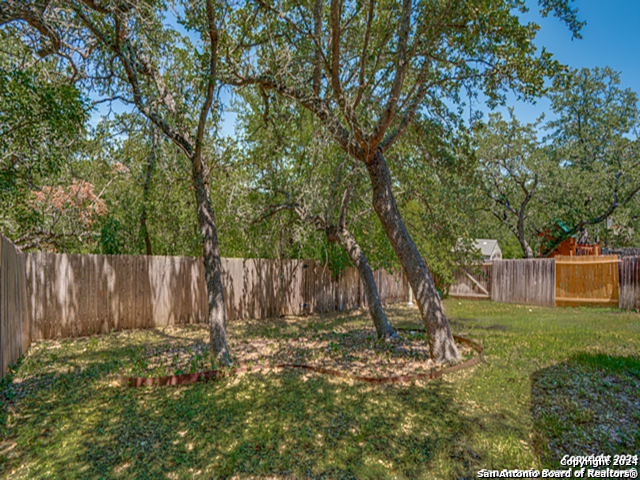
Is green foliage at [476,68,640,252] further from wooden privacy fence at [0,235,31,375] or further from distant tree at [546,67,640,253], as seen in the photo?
wooden privacy fence at [0,235,31,375]

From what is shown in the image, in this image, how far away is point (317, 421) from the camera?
3.53 metres

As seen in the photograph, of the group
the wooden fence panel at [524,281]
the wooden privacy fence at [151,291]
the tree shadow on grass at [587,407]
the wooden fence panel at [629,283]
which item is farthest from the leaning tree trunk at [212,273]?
the wooden fence panel at [524,281]

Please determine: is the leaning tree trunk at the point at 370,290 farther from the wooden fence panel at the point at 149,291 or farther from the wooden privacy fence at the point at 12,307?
the wooden privacy fence at the point at 12,307

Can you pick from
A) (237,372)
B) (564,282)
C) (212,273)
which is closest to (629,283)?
(564,282)

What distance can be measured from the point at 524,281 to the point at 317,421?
1332 cm

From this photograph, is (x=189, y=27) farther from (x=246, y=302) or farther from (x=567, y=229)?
(x=567, y=229)

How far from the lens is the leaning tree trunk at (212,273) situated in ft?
18.2

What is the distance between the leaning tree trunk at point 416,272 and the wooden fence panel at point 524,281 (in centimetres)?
1005

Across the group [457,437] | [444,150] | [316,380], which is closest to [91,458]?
[316,380]

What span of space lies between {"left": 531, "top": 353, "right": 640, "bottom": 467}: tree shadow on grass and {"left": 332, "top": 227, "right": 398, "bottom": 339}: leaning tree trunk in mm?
2911

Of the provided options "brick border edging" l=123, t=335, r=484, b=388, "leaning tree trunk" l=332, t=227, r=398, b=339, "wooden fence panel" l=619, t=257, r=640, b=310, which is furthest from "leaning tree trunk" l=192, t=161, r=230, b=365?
"wooden fence panel" l=619, t=257, r=640, b=310

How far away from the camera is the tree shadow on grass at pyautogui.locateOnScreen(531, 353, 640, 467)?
304 centimetres

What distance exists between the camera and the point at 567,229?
67.8ft

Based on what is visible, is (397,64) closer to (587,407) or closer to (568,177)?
(587,407)
